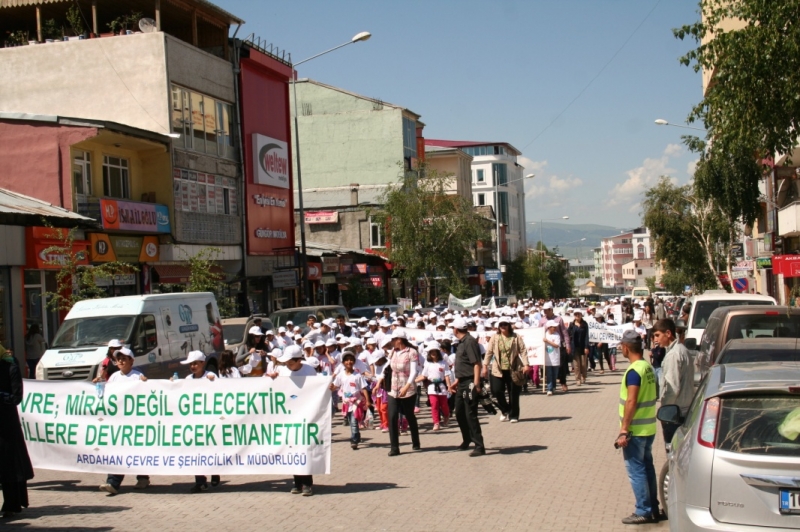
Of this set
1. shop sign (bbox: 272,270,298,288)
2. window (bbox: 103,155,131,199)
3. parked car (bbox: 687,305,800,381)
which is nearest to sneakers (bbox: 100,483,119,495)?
parked car (bbox: 687,305,800,381)

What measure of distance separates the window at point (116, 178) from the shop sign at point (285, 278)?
6733mm

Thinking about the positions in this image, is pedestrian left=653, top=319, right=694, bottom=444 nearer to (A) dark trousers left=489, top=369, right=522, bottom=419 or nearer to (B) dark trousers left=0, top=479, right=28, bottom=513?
(A) dark trousers left=489, top=369, right=522, bottom=419

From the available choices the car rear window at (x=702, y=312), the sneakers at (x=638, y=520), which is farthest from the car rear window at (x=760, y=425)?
the car rear window at (x=702, y=312)

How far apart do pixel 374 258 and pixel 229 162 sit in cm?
1718

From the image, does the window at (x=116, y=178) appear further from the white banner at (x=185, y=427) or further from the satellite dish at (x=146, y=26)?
the white banner at (x=185, y=427)

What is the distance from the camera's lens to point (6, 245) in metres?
23.5

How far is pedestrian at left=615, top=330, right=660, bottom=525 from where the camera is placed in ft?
26.4

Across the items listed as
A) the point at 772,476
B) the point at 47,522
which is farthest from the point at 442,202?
the point at 772,476

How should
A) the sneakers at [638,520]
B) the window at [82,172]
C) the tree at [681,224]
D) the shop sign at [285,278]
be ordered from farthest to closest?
the tree at [681,224]
the shop sign at [285,278]
the window at [82,172]
the sneakers at [638,520]

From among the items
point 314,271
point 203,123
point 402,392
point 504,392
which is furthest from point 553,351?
point 314,271

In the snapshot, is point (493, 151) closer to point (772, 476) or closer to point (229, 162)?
point (229, 162)

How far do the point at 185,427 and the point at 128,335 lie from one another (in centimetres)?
824

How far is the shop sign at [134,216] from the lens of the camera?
2839 cm

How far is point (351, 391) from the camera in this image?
13.6 m
